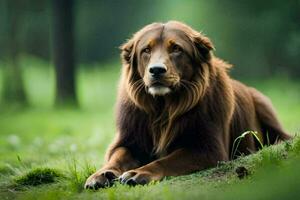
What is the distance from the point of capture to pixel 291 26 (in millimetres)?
25562

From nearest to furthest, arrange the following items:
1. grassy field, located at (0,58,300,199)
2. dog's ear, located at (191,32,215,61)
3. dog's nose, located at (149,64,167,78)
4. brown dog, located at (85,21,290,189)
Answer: grassy field, located at (0,58,300,199) < dog's nose, located at (149,64,167,78) < brown dog, located at (85,21,290,189) < dog's ear, located at (191,32,215,61)

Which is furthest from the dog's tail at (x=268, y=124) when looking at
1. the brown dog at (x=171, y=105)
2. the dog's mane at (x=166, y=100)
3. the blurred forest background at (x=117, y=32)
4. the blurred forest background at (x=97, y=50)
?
the blurred forest background at (x=117, y=32)

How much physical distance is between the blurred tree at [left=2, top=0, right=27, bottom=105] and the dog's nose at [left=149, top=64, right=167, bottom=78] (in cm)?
1829

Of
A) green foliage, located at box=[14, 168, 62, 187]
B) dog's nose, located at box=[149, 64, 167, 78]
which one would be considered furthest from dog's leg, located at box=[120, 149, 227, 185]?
green foliage, located at box=[14, 168, 62, 187]

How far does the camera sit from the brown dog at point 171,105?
8.44 metres

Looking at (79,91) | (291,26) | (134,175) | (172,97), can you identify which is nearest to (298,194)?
(134,175)

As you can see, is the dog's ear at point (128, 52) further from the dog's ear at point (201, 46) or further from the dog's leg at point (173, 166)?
the dog's leg at point (173, 166)

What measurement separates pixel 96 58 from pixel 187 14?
11.0ft

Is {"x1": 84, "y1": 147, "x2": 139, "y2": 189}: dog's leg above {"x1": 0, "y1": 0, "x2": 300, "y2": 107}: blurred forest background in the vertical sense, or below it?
above

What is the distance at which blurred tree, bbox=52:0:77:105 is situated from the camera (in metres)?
25.0

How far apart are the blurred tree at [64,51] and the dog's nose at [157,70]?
16.6 meters

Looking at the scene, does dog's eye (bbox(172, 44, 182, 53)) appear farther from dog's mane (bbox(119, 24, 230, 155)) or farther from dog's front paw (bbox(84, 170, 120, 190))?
dog's front paw (bbox(84, 170, 120, 190))

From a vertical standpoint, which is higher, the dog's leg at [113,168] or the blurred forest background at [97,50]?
the dog's leg at [113,168]

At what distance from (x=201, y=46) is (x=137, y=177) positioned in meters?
1.71
